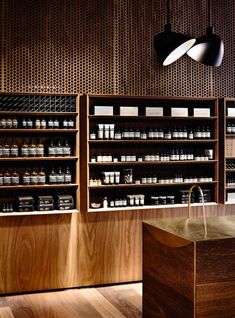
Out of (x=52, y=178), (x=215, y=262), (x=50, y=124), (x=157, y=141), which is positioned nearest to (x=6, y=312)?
(x=52, y=178)

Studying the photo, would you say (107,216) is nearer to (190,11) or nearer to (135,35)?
(135,35)

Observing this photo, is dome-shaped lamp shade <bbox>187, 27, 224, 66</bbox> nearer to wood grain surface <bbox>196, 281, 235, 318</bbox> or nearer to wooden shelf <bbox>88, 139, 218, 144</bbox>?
wooden shelf <bbox>88, 139, 218, 144</bbox>

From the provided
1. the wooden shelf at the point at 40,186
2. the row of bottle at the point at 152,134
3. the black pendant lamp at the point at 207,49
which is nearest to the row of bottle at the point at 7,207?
the wooden shelf at the point at 40,186

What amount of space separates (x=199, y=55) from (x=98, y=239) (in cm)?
263

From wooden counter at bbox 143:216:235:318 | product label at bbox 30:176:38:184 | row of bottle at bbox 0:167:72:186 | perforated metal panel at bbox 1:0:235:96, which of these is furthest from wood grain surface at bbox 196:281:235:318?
perforated metal panel at bbox 1:0:235:96

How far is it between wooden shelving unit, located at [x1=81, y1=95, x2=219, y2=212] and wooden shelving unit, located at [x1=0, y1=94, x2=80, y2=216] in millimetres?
116

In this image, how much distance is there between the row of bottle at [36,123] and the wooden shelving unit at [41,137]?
26mm

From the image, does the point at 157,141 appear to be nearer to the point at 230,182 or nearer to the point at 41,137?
the point at 230,182

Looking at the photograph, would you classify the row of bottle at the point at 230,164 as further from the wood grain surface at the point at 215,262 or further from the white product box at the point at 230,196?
the wood grain surface at the point at 215,262

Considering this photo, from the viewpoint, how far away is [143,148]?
638 cm

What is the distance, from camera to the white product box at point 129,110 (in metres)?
6.08

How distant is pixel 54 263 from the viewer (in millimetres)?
5875

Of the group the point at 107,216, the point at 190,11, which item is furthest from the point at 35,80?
the point at 190,11

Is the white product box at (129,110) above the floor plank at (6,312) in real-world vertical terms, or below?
above
